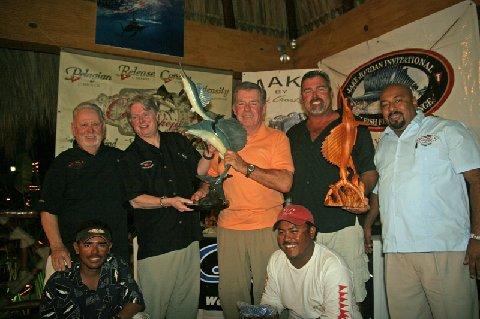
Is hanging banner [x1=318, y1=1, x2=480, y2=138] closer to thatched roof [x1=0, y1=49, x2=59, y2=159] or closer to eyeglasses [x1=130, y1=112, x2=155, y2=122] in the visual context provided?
eyeglasses [x1=130, y1=112, x2=155, y2=122]

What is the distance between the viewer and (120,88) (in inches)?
190

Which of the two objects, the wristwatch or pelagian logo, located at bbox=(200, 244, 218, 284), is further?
pelagian logo, located at bbox=(200, 244, 218, 284)

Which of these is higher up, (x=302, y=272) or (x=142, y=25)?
(x=142, y=25)

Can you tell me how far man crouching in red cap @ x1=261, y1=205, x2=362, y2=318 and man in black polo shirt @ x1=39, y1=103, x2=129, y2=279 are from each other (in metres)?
1.22

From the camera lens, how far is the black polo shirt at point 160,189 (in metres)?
2.79

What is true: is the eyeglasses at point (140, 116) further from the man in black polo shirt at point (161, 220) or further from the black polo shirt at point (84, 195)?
→ the black polo shirt at point (84, 195)

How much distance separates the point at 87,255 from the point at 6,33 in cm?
300

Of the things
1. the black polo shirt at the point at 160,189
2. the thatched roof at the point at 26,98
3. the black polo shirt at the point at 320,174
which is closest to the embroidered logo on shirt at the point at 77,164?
the black polo shirt at the point at 160,189

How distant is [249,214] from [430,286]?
4.47ft

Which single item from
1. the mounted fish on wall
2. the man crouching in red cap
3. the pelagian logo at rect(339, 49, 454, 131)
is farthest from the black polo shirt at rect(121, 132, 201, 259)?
the pelagian logo at rect(339, 49, 454, 131)

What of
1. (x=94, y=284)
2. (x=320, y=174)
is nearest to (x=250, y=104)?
(x=320, y=174)

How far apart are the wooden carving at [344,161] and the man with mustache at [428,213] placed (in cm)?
34

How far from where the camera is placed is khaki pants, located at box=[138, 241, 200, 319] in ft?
9.07

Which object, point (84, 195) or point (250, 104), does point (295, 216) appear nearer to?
point (250, 104)
